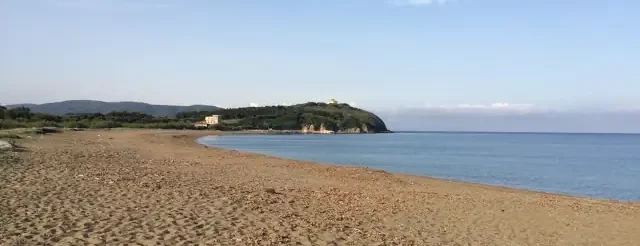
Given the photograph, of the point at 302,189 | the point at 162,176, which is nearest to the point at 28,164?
the point at 162,176

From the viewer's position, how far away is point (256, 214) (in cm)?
1191

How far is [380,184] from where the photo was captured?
74.4 ft

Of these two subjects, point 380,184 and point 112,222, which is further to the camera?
point 380,184

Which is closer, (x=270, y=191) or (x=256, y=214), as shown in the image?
(x=256, y=214)

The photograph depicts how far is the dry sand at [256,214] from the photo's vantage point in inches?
370

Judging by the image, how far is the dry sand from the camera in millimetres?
9398

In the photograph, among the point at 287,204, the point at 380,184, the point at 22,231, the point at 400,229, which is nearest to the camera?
the point at 22,231

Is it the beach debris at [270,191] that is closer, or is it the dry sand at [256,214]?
the dry sand at [256,214]

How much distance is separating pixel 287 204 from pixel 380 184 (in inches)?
365

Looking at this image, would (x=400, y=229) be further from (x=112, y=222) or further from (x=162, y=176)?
(x=162, y=176)

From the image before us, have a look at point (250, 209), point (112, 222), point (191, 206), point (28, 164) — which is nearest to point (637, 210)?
point (250, 209)

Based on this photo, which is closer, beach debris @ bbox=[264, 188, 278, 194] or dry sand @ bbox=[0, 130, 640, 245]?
dry sand @ bbox=[0, 130, 640, 245]

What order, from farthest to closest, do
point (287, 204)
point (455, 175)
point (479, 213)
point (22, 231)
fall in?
point (455, 175)
point (479, 213)
point (287, 204)
point (22, 231)

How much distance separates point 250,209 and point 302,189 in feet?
20.1
